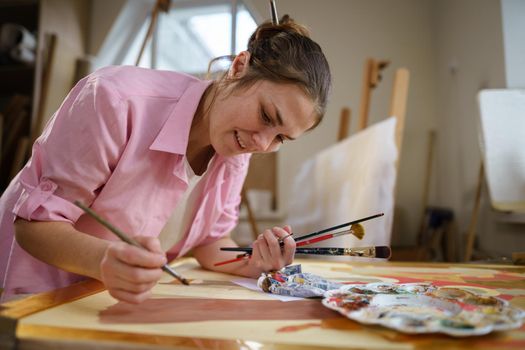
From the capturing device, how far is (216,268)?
0.94 meters

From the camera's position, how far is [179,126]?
0.78 m

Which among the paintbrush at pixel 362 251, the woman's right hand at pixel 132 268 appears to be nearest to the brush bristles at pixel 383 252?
the paintbrush at pixel 362 251

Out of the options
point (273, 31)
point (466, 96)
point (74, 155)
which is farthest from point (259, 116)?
point (466, 96)

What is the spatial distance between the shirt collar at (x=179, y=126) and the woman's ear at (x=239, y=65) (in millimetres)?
87

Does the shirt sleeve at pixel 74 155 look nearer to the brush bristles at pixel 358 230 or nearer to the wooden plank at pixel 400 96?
the brush bristles at pixel 358 230

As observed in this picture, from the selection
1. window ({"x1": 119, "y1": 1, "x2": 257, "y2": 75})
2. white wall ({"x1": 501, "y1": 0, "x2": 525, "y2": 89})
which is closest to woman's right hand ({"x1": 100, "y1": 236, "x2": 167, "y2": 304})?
white wall ({"x1": 501, "y1": 0, "x2": 525, "y2": 89})

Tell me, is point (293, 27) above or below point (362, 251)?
above

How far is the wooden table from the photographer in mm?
427

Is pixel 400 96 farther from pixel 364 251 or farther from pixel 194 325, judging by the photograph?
pixel 194 325

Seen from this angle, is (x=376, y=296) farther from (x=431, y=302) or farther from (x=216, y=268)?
(x=216, y=268)

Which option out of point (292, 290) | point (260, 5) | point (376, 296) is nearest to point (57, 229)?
point (292, 290)

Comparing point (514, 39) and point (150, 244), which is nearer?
point (150, 244)

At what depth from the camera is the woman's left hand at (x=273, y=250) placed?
771 mm

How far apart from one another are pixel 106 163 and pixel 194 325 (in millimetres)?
345
